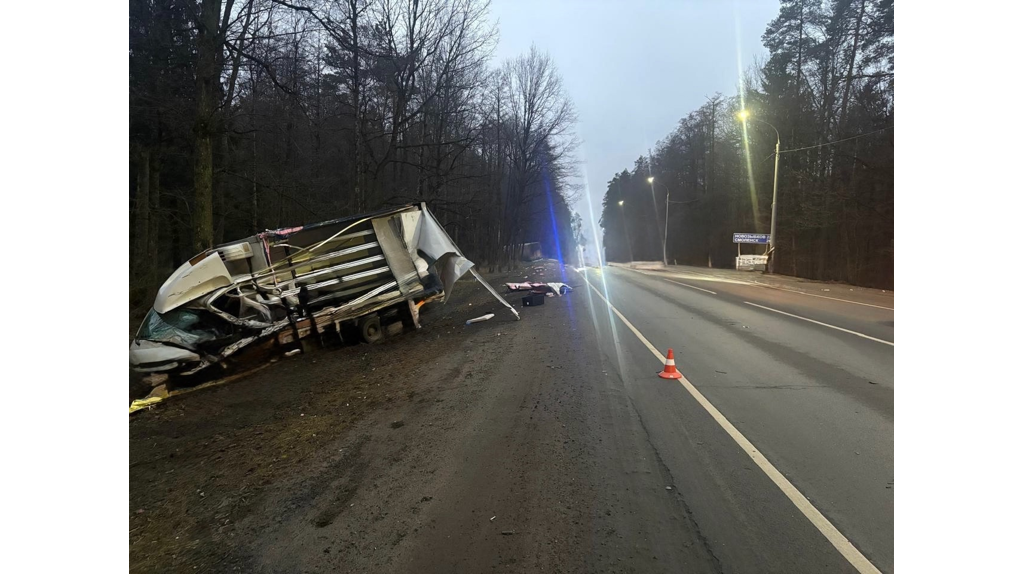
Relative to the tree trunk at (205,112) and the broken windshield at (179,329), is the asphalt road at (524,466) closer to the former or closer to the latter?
the broken windshield at (179,329)

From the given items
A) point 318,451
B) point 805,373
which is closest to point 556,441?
point 318,451

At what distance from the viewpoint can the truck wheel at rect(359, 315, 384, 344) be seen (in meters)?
9.96

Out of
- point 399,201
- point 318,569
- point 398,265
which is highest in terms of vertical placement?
point 399,201

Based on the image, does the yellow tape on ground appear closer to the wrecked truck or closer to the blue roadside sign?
the wrecked truck

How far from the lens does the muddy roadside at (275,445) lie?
3.15 meters

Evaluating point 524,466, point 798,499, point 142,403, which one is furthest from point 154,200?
point 798,499

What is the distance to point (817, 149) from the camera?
28156 mm

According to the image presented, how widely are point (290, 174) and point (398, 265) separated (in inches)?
445

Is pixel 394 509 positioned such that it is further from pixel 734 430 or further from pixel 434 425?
pixel 734 430

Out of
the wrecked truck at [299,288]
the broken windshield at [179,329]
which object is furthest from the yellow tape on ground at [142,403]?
the broken windshield at [179,329]

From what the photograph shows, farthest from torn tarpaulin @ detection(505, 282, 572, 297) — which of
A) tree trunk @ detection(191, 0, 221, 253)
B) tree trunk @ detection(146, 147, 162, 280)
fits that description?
tree trunk @ detection(146, 147, 162, 280)

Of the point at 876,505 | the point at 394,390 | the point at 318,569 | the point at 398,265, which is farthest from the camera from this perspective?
the point at 398,265

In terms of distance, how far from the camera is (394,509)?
10.8ft

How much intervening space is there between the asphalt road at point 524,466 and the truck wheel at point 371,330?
6.40 ft
